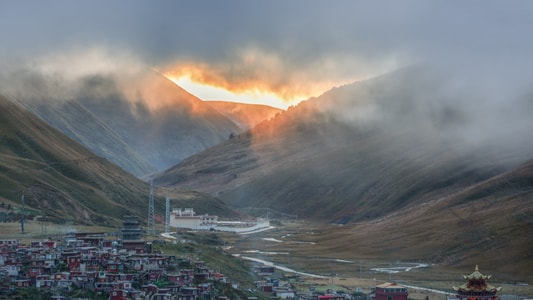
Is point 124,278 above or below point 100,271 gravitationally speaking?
below

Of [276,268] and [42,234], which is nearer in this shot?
[42,234]

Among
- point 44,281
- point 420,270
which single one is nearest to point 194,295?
point 44,281

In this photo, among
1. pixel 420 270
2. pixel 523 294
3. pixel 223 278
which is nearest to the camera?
pixel 223 278

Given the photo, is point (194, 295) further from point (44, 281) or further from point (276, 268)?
point (276, 268)

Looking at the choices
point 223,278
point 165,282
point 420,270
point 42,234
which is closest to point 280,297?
point 223,278

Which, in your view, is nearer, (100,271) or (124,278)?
(124,278)

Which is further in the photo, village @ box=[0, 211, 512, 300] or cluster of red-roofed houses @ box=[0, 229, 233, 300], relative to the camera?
cluster of red-roofed houses @ box=[0, 229, 233, 300]

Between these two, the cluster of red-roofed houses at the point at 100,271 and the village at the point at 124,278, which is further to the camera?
the cluster of red-roofed houses at the point at 100,271

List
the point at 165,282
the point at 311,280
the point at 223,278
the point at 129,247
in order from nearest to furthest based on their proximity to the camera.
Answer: the point at 165,282
the point at 223,278
the point at 129,247
the point at 311,280
